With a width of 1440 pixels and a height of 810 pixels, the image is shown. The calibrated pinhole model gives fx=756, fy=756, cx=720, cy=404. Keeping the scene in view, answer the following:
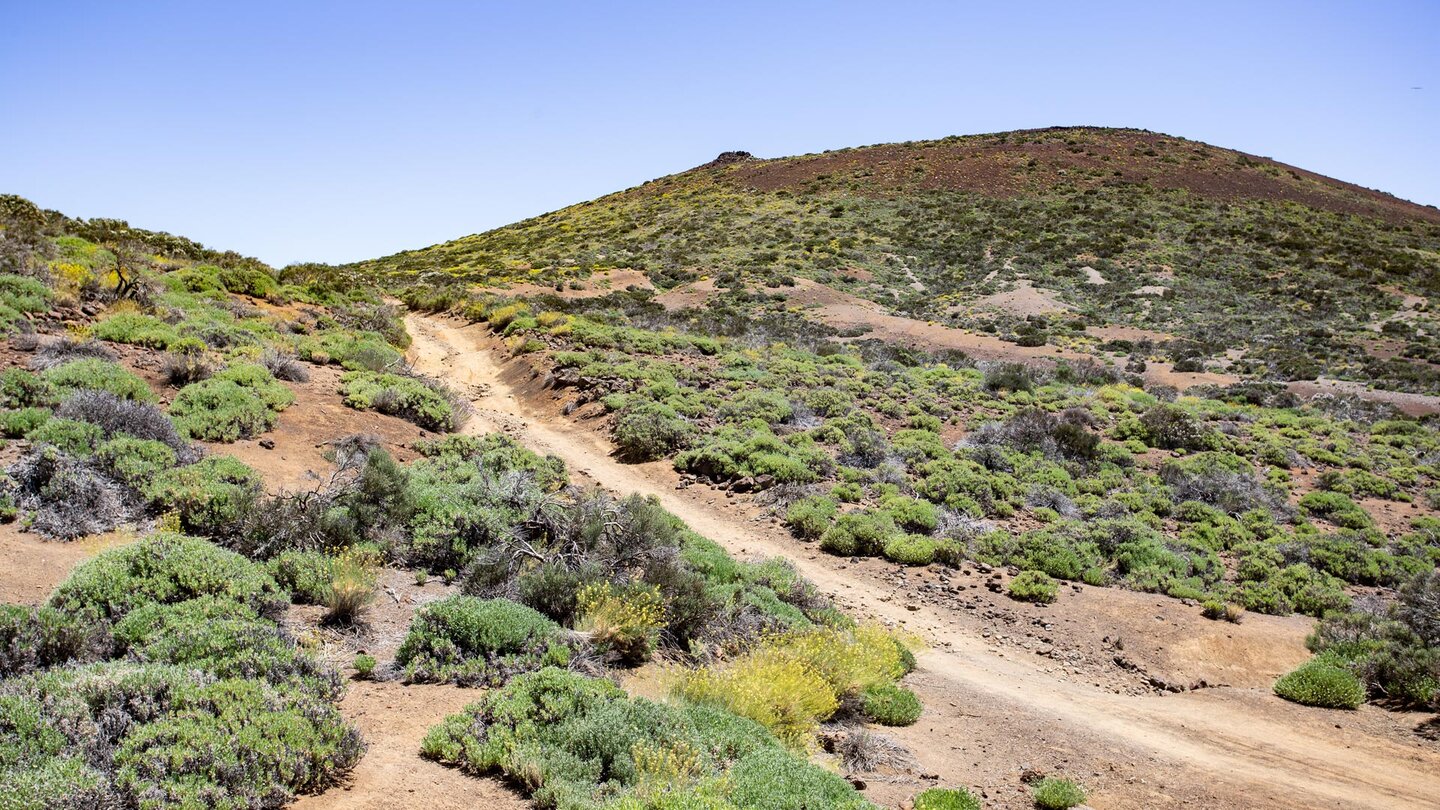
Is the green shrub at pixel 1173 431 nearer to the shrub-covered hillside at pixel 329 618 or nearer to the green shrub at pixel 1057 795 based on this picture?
the shrub-covered hillside at pixel 329 618

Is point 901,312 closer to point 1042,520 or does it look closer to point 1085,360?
point 1085,360

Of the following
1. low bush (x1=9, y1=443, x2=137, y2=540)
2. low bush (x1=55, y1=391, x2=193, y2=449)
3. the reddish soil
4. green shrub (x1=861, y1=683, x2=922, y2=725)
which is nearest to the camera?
low bush (x1=9, y1=443, x2=137, y2=540)

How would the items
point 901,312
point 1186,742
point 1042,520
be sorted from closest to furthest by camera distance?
1. point 1186,742
2. point 1042,520
3. point 901,312

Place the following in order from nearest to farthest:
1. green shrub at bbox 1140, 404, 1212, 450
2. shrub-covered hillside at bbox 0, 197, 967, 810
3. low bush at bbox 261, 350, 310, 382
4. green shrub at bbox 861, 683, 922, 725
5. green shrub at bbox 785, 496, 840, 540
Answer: shrub-covered hillside at bbox 0, 197, 967, 810 → green shrub at bbox 861, 683, 922, 725 → green shrub at bbox 785, 496, 840, 540 → low bush at bbox 261, 350, 310, 382 → green shrub at bbox 1140, 404, 1212, 450

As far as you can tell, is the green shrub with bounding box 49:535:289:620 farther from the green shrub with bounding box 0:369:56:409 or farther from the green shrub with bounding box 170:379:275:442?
the green shrub with bounding box 0:369:56:409

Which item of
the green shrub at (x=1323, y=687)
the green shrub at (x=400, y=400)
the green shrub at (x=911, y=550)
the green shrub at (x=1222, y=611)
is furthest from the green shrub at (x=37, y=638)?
the green shrub at (x=1222, y=611)

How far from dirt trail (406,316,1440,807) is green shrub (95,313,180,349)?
11.9 metres

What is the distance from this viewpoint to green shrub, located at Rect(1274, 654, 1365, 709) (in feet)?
27.4

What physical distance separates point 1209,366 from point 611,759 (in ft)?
104

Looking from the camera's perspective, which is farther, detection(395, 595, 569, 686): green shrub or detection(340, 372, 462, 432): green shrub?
detection(340, 372, 462, 432): green shrub

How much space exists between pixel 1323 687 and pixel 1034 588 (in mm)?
3494

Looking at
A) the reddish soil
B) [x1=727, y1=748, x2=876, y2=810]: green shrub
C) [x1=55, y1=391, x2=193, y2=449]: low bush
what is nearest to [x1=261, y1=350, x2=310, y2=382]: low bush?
[x1=55, y1=391, x2=193, y2=449]: low bush

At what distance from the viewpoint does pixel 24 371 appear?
1034cm

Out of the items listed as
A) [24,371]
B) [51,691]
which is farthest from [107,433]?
[51,691]
